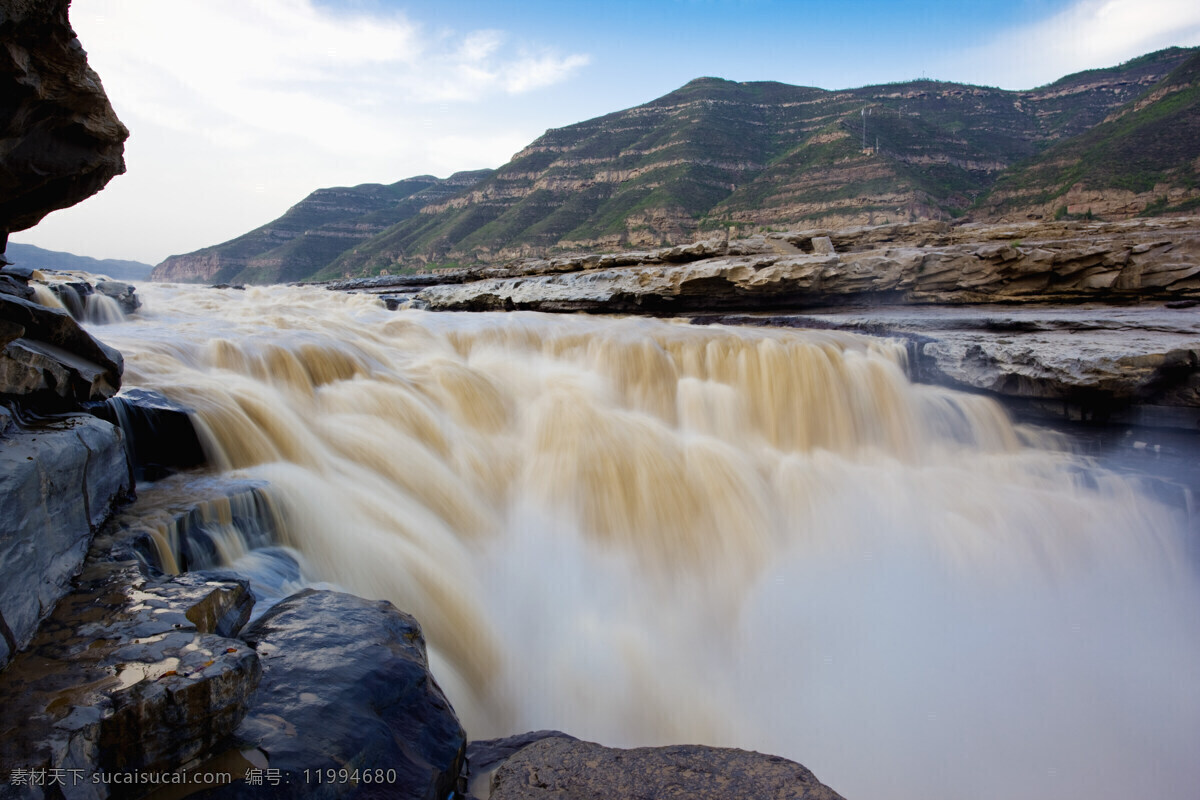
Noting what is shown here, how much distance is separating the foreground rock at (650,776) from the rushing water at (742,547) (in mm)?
1085

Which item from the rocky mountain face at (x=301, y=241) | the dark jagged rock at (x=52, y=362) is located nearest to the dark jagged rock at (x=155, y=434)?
the dark jagged rock at (x=52, y=362)

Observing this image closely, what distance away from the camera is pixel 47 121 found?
75.0 inches

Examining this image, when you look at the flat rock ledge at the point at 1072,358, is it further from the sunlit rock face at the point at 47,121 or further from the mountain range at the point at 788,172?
the mountain range at the point at 788,172

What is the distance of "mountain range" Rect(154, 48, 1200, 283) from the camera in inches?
1416

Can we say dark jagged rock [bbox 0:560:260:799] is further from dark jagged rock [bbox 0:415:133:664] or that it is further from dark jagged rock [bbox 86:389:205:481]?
dark jagged rock [bbox 86:389:205:481]

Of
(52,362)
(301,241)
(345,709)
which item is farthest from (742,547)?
(301,241)

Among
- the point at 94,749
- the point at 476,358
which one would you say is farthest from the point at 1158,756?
the point at 476,358

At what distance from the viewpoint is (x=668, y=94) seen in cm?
8438

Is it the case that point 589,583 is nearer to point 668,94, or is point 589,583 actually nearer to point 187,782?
point 187,782

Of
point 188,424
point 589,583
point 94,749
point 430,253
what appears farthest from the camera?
point 430,253

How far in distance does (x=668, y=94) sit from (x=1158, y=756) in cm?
9417

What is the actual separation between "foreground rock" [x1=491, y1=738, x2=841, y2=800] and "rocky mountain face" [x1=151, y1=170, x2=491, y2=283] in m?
71.2

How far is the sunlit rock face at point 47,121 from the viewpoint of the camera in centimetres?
163

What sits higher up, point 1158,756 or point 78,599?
point 78,599
